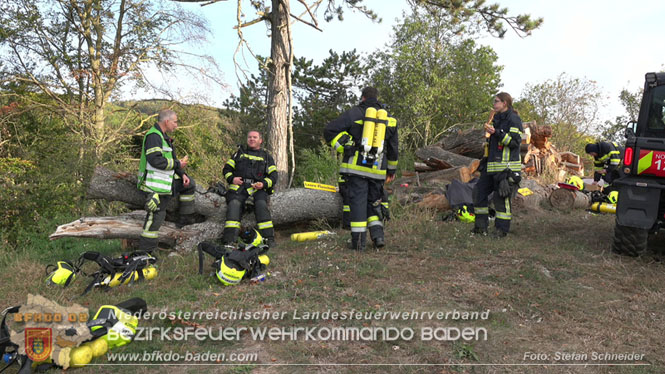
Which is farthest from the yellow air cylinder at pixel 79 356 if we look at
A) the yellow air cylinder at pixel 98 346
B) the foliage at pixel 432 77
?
the foliage at pixel 432 77

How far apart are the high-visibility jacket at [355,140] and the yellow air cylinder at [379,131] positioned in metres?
0.13

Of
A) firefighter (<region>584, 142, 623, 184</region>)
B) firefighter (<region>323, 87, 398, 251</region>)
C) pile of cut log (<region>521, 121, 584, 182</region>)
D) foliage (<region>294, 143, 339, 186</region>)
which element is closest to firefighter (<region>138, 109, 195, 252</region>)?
firefighter (<region>323, 87, 398, 251</region>)

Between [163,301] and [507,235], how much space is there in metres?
5.05

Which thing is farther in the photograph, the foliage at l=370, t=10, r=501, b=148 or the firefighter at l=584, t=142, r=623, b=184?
the foliage at l=370, t=10, r=501, b=148

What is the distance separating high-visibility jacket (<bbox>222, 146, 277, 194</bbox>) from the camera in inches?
244

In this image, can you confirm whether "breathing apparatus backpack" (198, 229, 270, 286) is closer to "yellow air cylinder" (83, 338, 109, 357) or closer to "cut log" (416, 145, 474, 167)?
"yellow air cylinder" (83, 338, 109, 357)

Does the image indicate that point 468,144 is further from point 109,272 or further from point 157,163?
point 109,272

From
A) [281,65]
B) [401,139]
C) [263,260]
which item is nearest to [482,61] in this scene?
[401,139]

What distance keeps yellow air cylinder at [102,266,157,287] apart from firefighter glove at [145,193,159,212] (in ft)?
2.67

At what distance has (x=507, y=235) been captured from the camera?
6527 mm

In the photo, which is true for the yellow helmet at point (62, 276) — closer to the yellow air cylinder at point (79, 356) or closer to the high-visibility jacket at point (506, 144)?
the yellow air cylinder at point (79, 356)

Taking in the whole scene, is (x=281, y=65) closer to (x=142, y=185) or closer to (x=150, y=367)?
(x=142, y=185)

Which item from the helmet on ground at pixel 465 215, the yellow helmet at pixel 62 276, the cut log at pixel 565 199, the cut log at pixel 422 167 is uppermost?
the cut log at pixel 422 167

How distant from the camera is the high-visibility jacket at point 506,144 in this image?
6141 millimetres
